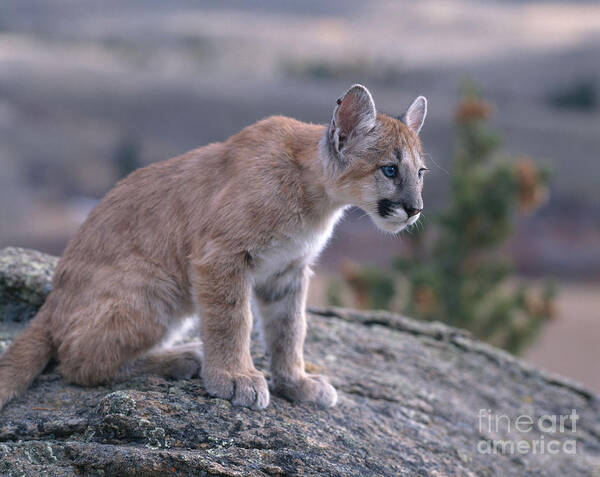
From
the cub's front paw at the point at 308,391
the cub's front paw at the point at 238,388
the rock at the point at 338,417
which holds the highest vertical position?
the cub's front paw at the point at 238,388

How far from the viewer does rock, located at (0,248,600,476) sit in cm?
391

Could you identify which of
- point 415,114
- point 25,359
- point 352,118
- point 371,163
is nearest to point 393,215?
point 371,163

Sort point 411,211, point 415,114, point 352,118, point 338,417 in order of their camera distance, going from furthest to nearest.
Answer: point 415,114, point 338,417, point 352,118, point 411,211

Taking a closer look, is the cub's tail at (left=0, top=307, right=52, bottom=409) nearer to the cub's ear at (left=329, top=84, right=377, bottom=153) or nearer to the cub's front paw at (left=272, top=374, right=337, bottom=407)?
the cub's front paw at (left=272, top=374, right=337, bottom=407)

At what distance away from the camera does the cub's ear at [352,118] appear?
14.5 ft

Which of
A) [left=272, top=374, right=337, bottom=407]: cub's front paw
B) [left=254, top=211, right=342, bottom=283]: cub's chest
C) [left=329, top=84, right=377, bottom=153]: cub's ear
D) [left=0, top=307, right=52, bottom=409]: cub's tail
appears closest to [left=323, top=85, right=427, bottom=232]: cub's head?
[left=329, top=84, right=377, bottom=153]: cub's ear

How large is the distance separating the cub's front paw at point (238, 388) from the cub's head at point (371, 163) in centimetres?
137

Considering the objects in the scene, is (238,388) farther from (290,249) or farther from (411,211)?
(411,211)

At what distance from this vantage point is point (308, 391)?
4836 mm

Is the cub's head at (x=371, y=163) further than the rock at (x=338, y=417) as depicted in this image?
Yes

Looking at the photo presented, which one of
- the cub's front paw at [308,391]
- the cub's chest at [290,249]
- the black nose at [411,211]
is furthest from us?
the cub's front paw at [308,391]

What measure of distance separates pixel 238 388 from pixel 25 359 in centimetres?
147

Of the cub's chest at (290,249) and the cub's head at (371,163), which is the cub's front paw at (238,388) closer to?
the cub's chest at (290,249)

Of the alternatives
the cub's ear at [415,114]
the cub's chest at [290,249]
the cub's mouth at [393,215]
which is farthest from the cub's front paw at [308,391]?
the cub's ear at [415,114]
